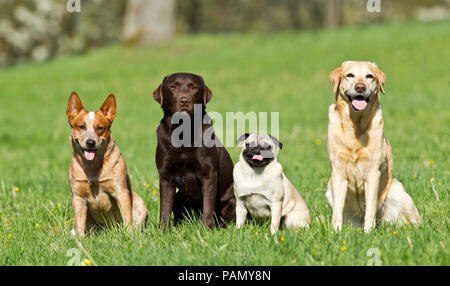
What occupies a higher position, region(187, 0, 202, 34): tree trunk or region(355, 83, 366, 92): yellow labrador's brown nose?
region(187, 0, 202, 34): tree trunk

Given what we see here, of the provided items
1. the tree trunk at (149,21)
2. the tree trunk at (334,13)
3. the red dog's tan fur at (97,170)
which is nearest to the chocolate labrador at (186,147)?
the red dog's tan fur at (97,170)

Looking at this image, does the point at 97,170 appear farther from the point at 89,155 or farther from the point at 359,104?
the point at 359,104

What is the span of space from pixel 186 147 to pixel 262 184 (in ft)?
2.72

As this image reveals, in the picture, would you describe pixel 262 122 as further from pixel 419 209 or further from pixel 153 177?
pixel 419 209

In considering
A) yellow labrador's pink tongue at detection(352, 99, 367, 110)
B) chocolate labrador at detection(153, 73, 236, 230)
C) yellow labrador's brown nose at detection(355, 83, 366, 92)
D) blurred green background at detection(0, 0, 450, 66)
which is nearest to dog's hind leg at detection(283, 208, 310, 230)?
chocolate labrador at detection(153, 73, 236, 230)

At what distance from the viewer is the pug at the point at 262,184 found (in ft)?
17.9

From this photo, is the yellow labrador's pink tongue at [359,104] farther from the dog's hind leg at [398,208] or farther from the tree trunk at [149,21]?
the tree trunk at [149,21]

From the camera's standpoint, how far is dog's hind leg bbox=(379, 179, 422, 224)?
5.56 metres

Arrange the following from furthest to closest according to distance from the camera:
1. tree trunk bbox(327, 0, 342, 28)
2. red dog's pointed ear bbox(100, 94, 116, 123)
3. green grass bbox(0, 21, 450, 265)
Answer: tree trunk bbox(327, 0, 342, 28), red dog's pointed ear bbox(100, 94, 116, 123), green grass bbox(0, 21, 450, 265)

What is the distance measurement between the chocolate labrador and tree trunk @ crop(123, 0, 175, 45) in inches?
747

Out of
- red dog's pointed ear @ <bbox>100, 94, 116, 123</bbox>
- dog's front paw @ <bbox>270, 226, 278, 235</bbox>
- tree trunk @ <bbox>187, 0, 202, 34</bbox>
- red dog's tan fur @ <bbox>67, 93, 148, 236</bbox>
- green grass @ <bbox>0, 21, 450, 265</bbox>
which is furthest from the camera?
tree trunk @ <bbox>187, 0, 202, 34</bbox>

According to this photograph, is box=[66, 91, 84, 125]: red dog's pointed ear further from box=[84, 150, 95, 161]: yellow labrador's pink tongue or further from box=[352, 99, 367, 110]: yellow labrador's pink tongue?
box=[352, 99, 367, 110]: yellow labrador's pink tongue

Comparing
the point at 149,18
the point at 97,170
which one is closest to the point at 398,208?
the point at 97,170
